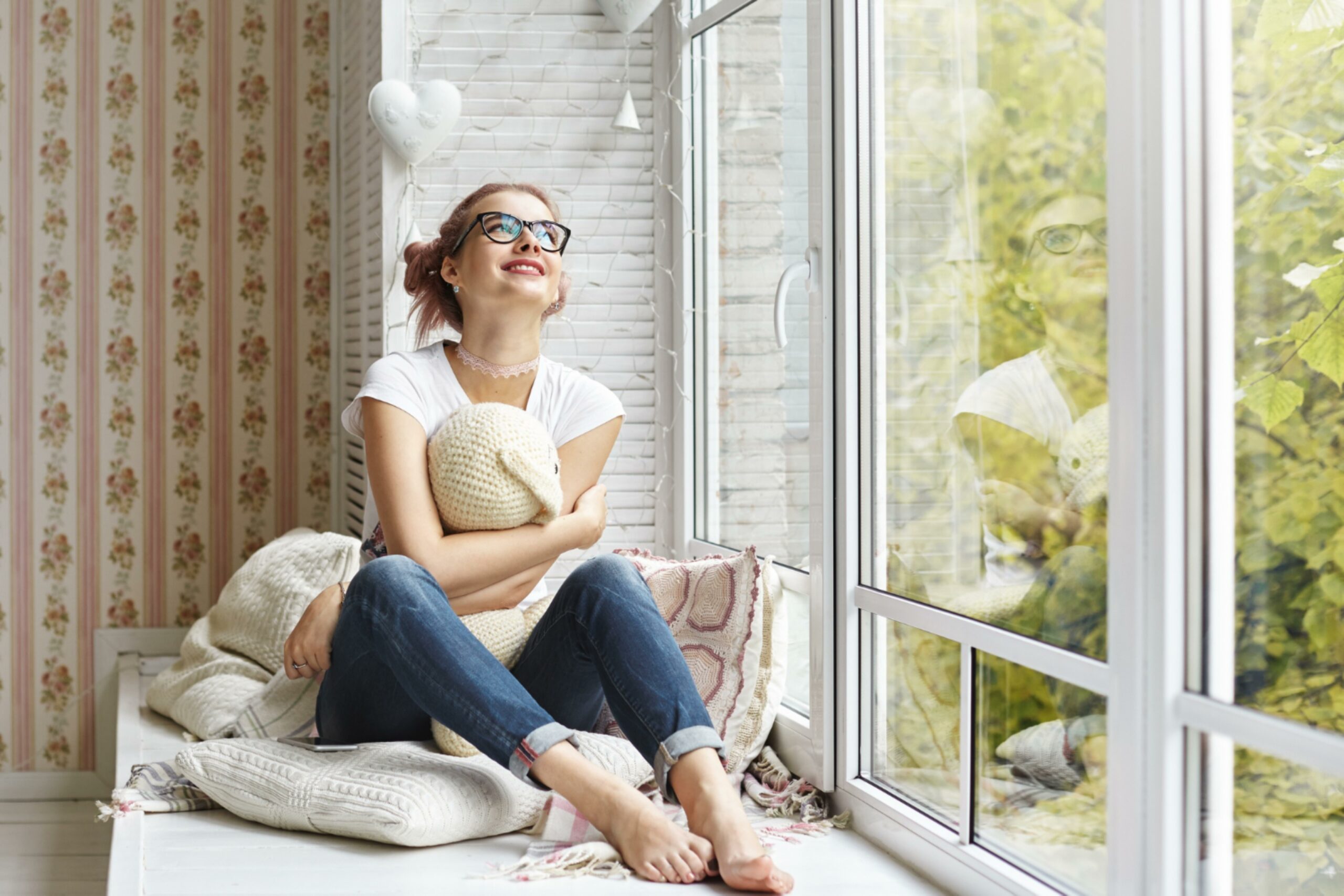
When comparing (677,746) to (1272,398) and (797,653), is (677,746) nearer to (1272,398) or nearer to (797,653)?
(797,653)

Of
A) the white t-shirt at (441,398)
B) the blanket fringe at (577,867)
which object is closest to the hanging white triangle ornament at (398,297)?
the white t-shirt at (441,398)

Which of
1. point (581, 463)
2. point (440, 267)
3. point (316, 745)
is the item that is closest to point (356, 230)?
point (440, 267)

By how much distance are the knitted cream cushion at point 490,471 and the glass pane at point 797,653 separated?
17.9 inches

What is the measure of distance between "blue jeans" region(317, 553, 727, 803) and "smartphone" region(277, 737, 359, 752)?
0.12 m

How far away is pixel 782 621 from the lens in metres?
2.01

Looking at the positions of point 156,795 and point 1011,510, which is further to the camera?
point 156,795

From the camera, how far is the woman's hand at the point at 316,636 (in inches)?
69.7

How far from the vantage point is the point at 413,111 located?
7.66ft

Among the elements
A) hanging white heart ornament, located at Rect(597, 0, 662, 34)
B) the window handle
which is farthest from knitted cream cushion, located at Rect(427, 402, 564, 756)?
hanging white heart ornament, located at Rect(597, 0, 662, 34)

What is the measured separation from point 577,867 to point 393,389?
0.73 m

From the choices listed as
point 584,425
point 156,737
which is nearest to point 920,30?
point 584,425

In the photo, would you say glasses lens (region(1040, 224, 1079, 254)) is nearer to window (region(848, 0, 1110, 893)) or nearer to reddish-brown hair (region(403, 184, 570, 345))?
window (region(848, 0, 1110, 893))

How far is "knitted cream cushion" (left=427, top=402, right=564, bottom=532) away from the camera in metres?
1.80

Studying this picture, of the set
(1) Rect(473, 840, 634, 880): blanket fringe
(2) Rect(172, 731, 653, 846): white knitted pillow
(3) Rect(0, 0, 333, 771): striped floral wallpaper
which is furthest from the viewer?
(3) Rect(0, 0, 333, 771): striped floral wallpaper
